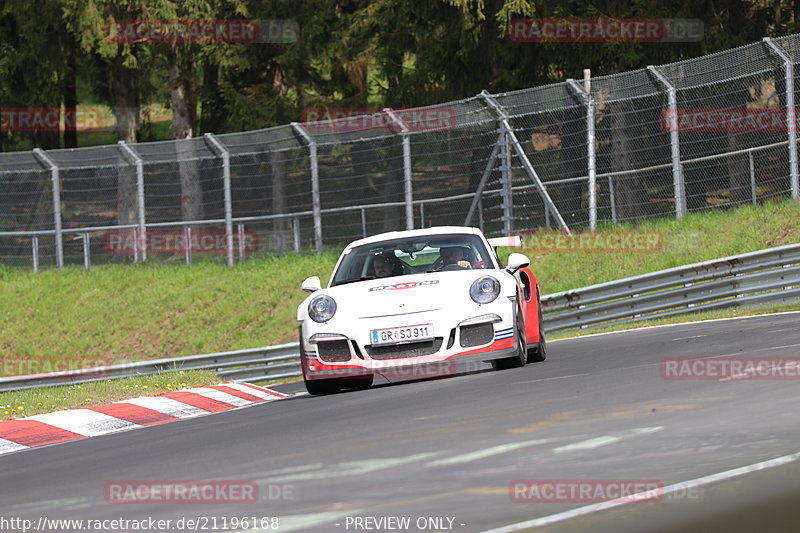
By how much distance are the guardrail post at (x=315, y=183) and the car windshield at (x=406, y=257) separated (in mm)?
11906

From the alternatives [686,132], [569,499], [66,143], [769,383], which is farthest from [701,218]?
[66,143]

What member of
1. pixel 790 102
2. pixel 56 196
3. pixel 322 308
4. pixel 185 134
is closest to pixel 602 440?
pixel 322 308

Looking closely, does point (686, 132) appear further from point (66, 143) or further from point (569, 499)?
point (66, 143)

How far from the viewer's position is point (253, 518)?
16.3 feet

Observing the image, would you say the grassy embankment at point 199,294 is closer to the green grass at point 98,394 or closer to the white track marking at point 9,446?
the green grass at point 98,394

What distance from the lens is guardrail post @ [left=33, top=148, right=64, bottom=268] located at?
2591cm

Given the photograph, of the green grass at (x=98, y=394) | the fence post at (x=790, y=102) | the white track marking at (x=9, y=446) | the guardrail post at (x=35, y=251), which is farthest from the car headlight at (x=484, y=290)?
the guardrail post at (x=35, y=251)

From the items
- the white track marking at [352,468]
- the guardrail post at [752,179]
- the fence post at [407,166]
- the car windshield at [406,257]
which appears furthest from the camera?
the fence post at [407,166]

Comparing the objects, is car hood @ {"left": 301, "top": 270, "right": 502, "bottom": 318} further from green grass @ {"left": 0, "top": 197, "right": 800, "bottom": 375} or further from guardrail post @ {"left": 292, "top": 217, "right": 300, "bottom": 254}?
guardrail post @ {"left": 292, "top": 217, "right": 300, "bottom": 254}

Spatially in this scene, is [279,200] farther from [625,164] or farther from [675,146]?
[675,146]

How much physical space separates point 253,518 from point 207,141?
19.7 m

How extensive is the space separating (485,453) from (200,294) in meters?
18.2

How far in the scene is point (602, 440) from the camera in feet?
19.4

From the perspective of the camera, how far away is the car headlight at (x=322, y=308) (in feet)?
32.6
